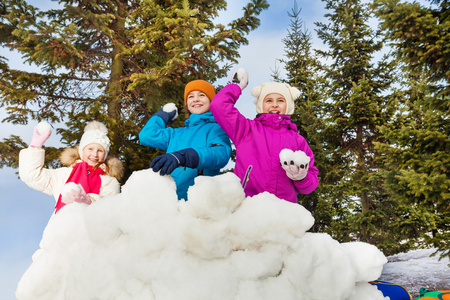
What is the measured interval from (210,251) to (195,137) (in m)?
1.41

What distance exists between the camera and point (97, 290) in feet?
4.57

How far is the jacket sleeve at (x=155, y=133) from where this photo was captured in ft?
8.70

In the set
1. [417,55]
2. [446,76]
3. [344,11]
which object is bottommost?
[446,76]

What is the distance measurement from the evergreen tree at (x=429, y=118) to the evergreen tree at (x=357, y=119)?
2922 millimetres

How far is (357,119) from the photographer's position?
10.2 meters

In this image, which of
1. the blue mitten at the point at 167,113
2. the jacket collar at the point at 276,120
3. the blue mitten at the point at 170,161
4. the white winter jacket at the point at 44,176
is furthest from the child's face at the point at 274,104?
the white winter jacket at the point at 44,176

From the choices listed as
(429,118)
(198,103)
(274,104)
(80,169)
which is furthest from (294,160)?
(429,118)

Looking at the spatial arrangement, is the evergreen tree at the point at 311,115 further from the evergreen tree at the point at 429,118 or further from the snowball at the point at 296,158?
the snowball at the point at 296,158

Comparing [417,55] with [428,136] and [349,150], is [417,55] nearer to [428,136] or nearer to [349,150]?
[428,136]

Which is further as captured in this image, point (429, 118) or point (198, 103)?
point (429, 118)

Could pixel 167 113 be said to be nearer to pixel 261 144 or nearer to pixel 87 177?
pixel 261 144

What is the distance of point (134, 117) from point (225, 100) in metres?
6.22

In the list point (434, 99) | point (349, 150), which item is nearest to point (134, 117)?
point (434, 99)

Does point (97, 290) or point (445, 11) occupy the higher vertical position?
point (445, 11)
